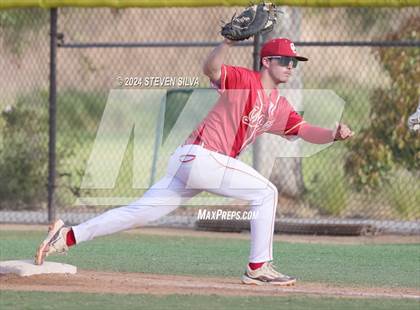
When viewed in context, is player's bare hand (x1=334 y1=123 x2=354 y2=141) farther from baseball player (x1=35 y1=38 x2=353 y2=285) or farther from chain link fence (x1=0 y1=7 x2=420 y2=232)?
chain link fence (x1=0 y1=7 x2=420 y2=232)

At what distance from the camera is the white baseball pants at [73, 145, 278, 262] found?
8039mm

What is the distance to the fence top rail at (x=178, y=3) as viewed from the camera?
12688mm

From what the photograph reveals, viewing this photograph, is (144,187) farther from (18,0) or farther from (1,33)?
(1,33)

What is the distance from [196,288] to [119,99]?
47.8 feet

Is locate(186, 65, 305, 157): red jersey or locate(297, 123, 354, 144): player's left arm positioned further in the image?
locate(297, 123, 354, 144): player's left arm

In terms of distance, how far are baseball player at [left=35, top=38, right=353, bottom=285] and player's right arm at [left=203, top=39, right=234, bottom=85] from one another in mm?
57

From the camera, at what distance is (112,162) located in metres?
19.4

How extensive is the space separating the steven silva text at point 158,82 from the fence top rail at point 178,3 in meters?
1.68

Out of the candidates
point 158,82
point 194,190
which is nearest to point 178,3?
point 158,82

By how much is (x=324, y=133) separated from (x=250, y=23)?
3.73 feet

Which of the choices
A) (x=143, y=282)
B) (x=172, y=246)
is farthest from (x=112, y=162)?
(x=143, y=282)

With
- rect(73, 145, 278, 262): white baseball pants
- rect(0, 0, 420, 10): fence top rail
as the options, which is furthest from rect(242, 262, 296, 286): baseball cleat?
rect(0, 0, 420, 10): fence top rail

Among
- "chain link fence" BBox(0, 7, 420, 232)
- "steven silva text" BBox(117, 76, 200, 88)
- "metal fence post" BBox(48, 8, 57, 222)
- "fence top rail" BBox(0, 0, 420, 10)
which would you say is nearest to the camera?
"fence top rail" BBox(0, 0, 420, 10)

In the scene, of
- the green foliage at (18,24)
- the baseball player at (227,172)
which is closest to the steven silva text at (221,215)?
the baseball player at (227,172)
